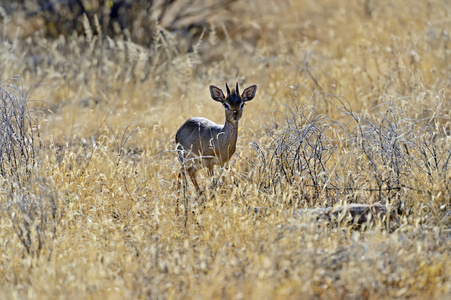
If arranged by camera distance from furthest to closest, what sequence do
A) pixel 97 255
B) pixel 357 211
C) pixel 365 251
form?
pixel 357 211 < pixel 97 255 < pixel 365 251

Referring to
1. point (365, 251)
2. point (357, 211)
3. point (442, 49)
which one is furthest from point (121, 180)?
point (442, 49)

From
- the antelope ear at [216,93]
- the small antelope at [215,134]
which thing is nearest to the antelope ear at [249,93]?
the small antelope at [215,134]

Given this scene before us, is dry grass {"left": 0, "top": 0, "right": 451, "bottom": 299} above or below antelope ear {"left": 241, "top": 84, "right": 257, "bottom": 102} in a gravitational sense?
below

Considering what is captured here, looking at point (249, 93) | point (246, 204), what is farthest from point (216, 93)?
point (246, 204)

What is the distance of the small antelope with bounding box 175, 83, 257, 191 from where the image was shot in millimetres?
5609

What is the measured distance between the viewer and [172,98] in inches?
337

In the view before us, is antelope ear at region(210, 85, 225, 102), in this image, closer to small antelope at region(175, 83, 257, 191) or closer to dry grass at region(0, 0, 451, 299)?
small antelope at region(175, 83, 257, 191)

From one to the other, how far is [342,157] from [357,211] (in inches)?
42.7

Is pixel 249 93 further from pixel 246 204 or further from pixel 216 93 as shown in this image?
pixel 246 204

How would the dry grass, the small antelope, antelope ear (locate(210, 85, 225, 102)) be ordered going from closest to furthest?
the dry grass → the small antelope → antelope ear (locate(210, 85, 225, 102))

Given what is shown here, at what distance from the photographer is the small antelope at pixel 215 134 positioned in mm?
5609

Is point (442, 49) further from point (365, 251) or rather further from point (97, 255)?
point (97, 255)

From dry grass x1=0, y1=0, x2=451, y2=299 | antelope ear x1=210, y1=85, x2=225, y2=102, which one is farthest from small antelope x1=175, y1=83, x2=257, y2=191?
dry grass x1=0, y1=0, x2=451, y2=299

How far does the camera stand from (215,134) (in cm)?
591
